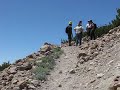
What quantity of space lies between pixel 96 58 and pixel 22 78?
3.75 metres

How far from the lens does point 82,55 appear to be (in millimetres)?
19875

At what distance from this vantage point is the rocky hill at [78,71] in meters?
15.6

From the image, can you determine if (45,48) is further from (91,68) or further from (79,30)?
(91,68)

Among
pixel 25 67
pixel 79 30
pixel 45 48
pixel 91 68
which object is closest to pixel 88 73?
pixel 91 68

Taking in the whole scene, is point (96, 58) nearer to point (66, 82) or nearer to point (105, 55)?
point (105, 55)

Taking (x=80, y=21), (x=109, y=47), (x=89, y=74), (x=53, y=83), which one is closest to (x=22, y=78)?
(x=53, y=83)

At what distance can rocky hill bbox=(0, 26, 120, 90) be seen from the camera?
15562 millimetres

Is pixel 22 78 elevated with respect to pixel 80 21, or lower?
lower

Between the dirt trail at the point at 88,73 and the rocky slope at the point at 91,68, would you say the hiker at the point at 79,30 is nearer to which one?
the rocky slope at the point at 91,68

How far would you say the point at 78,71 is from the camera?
17.9 meters

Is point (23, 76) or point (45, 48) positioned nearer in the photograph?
point (23, 76)

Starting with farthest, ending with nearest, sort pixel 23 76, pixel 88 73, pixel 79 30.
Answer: pixel 79 30 → pixel 23 76 → pixel 88 73

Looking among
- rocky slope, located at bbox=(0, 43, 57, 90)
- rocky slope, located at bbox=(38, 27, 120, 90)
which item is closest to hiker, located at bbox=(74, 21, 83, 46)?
rocky slope, located at bbox=(38, 27, 120, 90)

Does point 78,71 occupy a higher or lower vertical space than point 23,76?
lower
